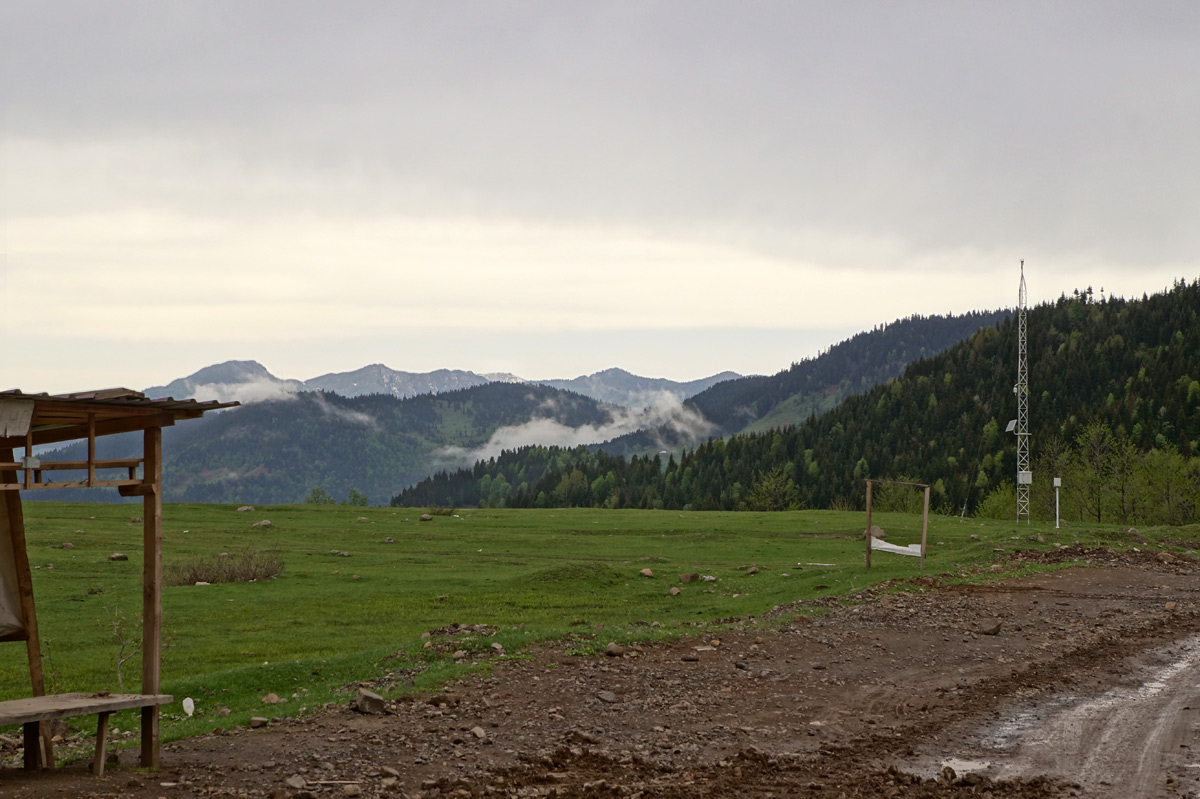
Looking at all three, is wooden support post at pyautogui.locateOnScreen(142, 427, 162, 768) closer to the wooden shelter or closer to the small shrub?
the wooden shelter

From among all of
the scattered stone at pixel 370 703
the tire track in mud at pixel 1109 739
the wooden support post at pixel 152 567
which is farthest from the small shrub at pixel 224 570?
the tire track in mud at pixel 1109 739

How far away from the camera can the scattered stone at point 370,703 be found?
16750 millimetres

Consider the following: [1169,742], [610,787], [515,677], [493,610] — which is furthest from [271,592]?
[1169,742]

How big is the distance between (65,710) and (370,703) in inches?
206

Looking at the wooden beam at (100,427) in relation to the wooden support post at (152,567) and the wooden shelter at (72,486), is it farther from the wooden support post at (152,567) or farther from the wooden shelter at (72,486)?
the wooden support post at (152,567)

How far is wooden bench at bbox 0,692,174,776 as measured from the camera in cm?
1242

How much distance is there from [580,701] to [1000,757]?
7.19 meters

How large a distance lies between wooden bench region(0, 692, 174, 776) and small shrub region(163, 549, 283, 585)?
33.3 metres

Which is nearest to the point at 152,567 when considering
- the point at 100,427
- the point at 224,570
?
the point at 100,427

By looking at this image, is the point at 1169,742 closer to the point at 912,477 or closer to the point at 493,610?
the point at 493,610

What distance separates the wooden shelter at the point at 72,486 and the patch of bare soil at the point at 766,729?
840mm

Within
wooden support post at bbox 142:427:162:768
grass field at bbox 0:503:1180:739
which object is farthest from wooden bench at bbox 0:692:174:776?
grass field at bbox 0:503:1180:739

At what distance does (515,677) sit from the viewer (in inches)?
757

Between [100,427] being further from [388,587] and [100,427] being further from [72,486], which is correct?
[388,587]
